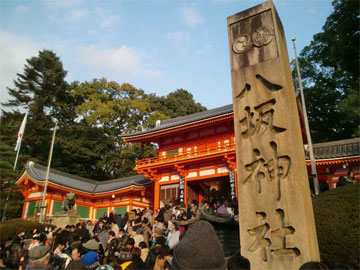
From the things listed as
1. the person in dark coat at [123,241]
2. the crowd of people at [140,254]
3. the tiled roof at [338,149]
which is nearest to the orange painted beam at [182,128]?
the tiled roof at [338,149]

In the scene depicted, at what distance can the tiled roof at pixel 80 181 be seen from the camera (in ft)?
64.3

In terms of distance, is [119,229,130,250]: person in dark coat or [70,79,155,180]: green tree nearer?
[119,229,130,250]: person in dark coat

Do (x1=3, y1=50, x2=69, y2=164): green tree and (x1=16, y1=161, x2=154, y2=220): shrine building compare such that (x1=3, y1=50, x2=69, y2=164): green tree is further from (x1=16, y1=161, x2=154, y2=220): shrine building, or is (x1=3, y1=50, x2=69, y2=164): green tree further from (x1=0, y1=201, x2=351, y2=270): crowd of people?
(x1=0, y1=201, x2=351, y2=270): crowd of people

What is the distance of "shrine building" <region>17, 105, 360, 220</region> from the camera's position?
47.8 feet

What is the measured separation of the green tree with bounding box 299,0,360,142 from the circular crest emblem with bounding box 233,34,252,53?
1725cm

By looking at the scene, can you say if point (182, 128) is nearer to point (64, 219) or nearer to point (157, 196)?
point (157, 196)

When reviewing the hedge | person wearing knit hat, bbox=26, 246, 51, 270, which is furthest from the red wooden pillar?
the hedge

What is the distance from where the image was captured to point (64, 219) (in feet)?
46.9

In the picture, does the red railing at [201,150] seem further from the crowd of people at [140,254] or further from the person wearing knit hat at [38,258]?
the person wearing knit hat at [38,258]

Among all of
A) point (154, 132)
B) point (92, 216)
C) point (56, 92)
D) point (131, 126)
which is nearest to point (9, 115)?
point (56, 92)

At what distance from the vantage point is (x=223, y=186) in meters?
17.4

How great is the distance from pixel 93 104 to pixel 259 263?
2595 cm

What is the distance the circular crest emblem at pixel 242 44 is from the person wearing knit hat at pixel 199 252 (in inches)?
151

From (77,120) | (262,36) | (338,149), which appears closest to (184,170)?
(338,149)
